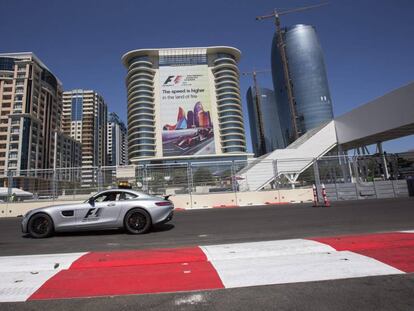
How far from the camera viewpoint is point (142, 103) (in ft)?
348

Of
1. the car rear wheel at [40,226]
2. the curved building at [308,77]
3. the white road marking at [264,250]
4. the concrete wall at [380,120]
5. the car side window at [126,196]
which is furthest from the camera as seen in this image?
the curved building at [308,77]

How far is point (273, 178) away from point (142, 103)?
9766 cm

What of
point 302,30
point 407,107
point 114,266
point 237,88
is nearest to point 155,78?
point 237,88

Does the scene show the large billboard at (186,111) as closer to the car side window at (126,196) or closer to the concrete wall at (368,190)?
the concrete wall at (368,190)

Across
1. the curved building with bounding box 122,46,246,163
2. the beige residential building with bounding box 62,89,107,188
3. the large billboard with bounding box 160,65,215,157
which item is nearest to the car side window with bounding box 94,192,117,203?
the curved building with bounding box 122,46,246,163

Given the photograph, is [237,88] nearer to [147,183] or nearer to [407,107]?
[407,107]

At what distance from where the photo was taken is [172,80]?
4360 inches

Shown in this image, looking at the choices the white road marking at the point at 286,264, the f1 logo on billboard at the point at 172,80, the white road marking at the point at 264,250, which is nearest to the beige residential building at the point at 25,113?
the f1 logo on billboard at the point at 172,80

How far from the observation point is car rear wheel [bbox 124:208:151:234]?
258 inches

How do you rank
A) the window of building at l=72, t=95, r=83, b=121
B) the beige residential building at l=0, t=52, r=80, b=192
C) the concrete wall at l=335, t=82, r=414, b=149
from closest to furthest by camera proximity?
1. the concrete wall at l=335, t=82, r=414, b=149
2. the beige residential building at l=0, t=52, r=80, b=192
3. the window of building at l=72, t=95, r=83, b=121

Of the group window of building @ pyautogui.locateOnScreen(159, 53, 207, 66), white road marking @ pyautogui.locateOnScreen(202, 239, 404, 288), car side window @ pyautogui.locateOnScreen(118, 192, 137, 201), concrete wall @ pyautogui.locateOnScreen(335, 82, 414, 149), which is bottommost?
white road marking @ pyautogui.locateOnScreen(202, 239, 404, 288)

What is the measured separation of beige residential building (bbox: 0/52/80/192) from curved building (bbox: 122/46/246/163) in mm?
30096

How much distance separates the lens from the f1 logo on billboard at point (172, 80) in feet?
362

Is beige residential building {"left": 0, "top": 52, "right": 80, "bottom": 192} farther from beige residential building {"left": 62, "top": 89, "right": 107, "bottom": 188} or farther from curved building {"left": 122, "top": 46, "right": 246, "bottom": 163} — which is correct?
beige residential building {"left": 62, "top": 89, "right": 107, "bottom": 188}
